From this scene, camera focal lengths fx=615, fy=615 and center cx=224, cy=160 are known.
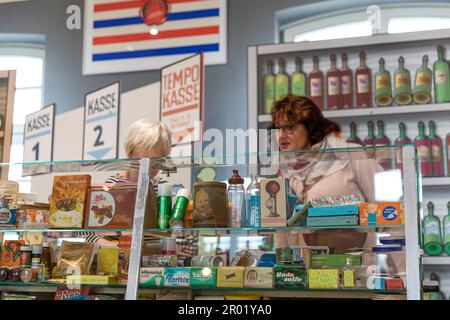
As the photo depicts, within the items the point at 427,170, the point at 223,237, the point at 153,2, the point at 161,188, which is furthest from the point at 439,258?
the point at 153,2

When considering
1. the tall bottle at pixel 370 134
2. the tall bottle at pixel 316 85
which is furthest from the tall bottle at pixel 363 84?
the tall bottle at pixel 316 85

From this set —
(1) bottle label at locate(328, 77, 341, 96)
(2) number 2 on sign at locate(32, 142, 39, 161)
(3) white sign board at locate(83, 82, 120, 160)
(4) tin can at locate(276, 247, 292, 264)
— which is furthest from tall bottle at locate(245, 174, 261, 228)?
(2) number 2 on sign at locate(32, 142, 39, 161)

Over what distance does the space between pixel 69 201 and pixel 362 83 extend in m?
2.61

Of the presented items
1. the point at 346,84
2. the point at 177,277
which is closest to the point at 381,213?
the point at 177,277

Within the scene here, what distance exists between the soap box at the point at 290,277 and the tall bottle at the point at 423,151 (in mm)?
2332

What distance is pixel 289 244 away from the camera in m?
1.90

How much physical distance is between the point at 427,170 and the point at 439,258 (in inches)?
21.9

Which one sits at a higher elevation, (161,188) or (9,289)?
(161,188)

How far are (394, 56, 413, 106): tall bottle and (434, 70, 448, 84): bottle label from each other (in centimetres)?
17

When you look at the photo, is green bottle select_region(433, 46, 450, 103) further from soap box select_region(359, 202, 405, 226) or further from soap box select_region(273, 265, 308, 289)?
soap box select_region(273, 265, 308, 289)

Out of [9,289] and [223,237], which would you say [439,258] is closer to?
[223,237]

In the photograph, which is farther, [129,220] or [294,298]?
[129,220]

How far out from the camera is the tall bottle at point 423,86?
13.0ft
